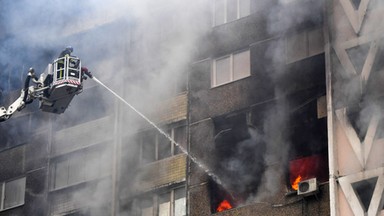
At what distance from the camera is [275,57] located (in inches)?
1738

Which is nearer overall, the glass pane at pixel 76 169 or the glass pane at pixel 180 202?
the glass pane at pixel 180 202

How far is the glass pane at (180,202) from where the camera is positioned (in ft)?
147

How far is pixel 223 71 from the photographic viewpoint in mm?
45719

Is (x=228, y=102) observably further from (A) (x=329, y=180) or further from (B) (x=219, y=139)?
(A) (x=329, y=180)

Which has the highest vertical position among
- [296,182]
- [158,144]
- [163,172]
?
[158,144]

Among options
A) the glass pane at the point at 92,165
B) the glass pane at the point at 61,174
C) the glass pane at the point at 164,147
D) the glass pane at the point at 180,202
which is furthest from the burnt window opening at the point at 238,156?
the glass pane at the point at 61,174

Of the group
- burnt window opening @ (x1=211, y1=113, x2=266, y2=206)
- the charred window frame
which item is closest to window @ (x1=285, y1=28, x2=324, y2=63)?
burnt window opening @ (x1=211, y1=113, x2=266, y2=206)

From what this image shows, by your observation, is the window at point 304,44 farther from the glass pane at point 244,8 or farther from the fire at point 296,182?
the fire at point 296,182

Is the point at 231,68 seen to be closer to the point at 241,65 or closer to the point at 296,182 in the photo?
the point at 241,65

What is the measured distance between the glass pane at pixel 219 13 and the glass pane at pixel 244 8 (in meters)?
0.70

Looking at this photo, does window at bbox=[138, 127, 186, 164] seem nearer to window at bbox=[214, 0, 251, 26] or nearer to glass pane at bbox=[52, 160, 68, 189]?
glass pane at bbox=[52, 160, 68, 189]

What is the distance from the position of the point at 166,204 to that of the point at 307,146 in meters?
5.40

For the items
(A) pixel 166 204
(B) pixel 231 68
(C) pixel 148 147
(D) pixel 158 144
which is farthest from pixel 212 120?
(A) pixel 166 204

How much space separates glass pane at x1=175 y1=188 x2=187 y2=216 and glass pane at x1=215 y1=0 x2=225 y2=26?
5.62 meters
